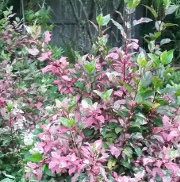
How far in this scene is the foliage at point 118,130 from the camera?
1.72 meters

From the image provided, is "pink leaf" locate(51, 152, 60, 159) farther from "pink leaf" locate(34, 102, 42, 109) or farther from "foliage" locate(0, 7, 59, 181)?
"pink leaf" locate(34, 102, 42, 109)

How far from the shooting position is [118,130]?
1806mm

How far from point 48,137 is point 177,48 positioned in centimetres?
497

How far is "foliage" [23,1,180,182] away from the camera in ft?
5.63

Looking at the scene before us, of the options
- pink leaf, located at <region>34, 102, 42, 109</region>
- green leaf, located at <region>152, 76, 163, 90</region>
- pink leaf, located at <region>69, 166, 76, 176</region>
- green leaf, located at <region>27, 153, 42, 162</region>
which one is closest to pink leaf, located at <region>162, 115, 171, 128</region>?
green leaf, located at <region>152, 76, 163, 90</region>

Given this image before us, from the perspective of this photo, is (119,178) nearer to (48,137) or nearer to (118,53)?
(48,137)

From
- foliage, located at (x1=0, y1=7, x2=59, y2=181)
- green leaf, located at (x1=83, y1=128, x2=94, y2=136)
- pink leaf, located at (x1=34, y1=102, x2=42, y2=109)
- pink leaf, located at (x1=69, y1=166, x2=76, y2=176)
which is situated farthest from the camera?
pink leaf, located at (x1=34, y1=102, x2=42, y2=109)

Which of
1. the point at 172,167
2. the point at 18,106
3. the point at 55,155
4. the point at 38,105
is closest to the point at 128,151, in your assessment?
the point at 172,167

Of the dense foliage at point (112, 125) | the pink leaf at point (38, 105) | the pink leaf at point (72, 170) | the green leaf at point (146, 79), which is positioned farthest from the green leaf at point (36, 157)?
the pink leaf at point (38, 105)

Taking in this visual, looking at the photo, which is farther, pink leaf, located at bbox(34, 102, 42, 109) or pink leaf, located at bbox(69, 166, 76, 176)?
pink leaf, located at bbox(34, 102, 42, 109)

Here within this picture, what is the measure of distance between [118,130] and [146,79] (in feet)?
0.84

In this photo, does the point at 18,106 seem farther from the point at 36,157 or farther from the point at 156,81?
the point at 156,81

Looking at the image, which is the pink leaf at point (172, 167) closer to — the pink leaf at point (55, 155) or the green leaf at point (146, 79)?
the green leaf at point (146, 79)

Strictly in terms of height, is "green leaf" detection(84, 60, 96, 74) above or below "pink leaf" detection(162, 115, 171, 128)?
above
